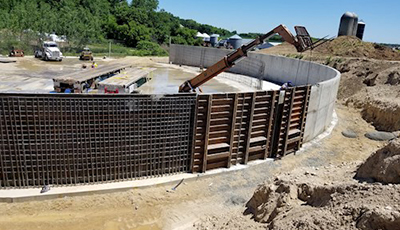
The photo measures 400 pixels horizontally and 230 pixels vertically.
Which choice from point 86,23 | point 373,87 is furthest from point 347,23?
point 86,23

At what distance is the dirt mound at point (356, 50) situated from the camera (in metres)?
32.5

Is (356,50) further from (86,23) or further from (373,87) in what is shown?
(86,23)

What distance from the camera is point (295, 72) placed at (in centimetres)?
2438

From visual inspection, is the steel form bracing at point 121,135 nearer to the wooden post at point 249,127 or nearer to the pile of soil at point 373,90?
the wooden post at point 249,127

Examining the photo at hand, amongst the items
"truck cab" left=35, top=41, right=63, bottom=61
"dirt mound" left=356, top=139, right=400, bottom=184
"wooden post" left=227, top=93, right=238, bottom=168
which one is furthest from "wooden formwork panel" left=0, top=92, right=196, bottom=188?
"truck cab" left=35, top=41, right=63, bottom=61

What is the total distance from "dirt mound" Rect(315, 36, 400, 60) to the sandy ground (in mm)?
29207

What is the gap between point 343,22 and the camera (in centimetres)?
4250

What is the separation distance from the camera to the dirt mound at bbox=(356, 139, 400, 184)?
5080mm

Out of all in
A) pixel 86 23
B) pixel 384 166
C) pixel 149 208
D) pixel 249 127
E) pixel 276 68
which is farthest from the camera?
pixel 86 23

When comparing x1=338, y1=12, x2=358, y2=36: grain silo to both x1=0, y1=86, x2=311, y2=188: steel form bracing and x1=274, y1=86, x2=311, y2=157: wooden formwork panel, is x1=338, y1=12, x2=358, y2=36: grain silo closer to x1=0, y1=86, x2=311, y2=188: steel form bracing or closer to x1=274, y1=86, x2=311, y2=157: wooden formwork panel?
x1=274, y1=86, x2=311, y2=157: wooden formwork panel

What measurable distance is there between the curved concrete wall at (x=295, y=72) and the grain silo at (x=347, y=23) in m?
20.1

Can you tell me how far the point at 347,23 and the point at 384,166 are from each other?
42960mm

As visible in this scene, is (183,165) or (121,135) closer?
(121,135)

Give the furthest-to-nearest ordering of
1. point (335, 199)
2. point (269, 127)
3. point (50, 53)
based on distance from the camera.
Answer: point (50, 53) < point (269, 127) < point (335, 199)
